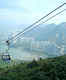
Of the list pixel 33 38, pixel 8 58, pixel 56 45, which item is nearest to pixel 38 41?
pixel 33 38

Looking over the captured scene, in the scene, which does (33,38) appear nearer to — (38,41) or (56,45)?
(38,41)

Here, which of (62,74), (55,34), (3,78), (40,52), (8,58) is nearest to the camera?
(3,78)

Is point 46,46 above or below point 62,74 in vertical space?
above

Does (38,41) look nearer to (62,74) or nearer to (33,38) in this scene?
(33,38)


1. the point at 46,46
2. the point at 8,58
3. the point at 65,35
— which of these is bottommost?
the point at 8,58

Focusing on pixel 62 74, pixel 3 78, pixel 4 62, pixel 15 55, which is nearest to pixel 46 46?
pixel 15 55

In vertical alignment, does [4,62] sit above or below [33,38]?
below

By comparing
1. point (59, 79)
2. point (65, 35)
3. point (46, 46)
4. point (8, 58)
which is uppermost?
point (65, 35)

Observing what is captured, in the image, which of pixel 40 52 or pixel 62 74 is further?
pixel 40 52

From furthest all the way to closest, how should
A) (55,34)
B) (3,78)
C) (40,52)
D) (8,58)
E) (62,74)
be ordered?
(55,34) → (40,52) → (8,58) → (62,74) → (3,78)
